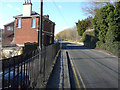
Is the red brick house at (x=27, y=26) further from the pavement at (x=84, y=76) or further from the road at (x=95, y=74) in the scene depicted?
the pavement at (x=84, y=76)

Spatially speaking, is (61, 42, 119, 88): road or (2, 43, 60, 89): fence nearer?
(2, 43, 60, 89): fence

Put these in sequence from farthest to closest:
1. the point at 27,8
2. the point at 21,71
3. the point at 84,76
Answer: the point at 27,8 → the point at 84,76 → the point at 21,71

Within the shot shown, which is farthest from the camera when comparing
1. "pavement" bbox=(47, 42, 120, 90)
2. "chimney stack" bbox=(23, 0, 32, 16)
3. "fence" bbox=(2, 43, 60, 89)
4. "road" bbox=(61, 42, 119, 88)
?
"chimney stack" bbox=(23, 0, 32, 16)

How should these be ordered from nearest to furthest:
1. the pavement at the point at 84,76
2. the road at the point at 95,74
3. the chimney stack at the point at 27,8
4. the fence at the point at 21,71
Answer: the fence at the point at 21,71, the pavement at the point at 84,76, the road at the point at 95,74, the chimney stack at the point at 27,8

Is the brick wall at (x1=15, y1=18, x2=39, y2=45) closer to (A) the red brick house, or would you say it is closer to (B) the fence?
(A) the red brick house

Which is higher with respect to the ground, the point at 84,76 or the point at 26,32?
the point at 26,32

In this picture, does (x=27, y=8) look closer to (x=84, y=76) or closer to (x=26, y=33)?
(x=26, y=33)

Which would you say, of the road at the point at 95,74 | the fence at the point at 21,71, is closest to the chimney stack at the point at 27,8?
the road at the point at 95,74

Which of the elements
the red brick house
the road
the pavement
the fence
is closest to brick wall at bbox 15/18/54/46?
the red brick house

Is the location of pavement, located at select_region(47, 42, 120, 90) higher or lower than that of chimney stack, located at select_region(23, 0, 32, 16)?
lower

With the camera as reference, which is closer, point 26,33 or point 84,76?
point 84,76

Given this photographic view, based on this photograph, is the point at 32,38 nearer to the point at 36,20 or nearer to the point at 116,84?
the point at 36,20

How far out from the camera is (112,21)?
21078 mm

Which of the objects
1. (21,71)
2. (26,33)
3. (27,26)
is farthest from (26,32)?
(21,71)
